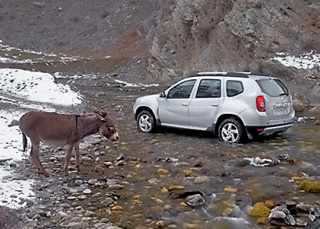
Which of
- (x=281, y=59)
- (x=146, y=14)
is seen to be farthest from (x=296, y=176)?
(x=146, y=14)

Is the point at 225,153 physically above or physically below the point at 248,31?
below

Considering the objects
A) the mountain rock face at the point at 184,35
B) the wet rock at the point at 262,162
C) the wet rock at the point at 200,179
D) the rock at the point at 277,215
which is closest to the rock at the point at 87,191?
the wet rock at the point at 200,179

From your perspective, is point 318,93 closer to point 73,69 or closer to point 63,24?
point 73,69

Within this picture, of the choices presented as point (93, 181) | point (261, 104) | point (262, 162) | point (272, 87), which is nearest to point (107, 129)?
point (93, 181)

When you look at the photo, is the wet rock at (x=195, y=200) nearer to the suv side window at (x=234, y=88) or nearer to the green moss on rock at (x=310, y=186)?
the green moss on rock at (x=310, y=186)

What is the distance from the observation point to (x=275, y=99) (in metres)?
15.0

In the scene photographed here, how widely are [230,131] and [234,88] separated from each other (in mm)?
1191

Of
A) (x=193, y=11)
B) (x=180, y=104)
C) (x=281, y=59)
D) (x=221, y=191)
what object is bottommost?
(x=221, y=191)

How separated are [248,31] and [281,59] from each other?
4.56 m

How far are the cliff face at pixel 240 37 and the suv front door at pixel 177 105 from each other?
31.2 ft

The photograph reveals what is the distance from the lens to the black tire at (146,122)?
17.3 m

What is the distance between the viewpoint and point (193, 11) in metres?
40.1

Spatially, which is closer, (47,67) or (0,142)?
(0,142)

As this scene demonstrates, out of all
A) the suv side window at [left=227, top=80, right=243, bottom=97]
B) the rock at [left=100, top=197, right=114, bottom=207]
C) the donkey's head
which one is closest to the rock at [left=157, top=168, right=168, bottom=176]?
the donkey's head
